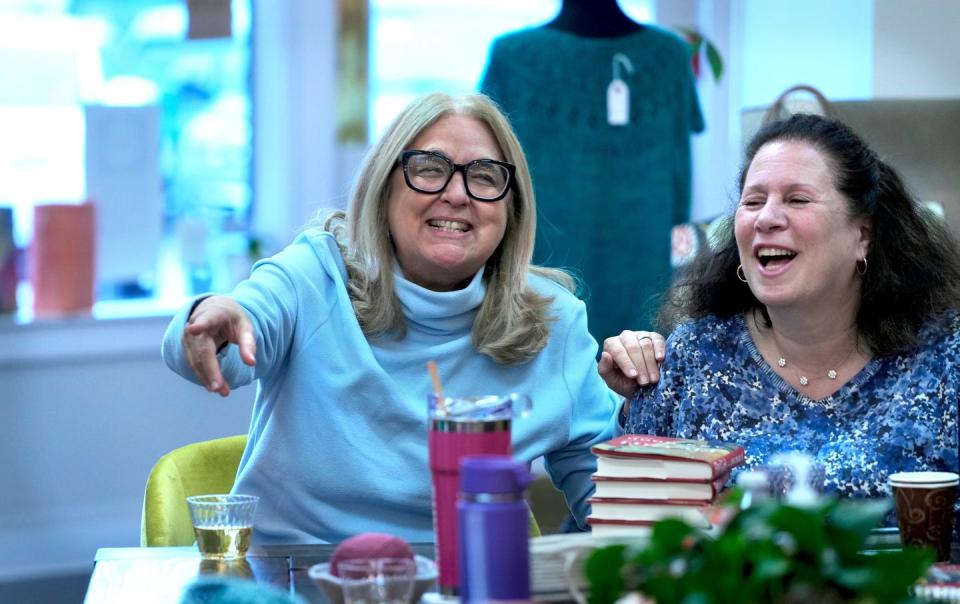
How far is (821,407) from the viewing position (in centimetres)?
196

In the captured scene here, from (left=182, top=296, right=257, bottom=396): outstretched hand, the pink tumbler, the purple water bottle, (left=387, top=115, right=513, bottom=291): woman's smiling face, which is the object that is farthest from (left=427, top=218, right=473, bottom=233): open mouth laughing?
the purple water bottle

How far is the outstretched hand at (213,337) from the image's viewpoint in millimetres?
1594

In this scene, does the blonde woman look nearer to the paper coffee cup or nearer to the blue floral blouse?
the blue floral blouse

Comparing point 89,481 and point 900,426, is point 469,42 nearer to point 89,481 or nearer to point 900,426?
point 89,481

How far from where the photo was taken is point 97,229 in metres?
4.10

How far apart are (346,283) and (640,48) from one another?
1.65 meters

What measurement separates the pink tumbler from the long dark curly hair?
91 centimetres

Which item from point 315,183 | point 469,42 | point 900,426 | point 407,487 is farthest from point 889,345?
point 469,42

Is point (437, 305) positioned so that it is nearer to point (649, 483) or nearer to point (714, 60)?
point (649, 483)

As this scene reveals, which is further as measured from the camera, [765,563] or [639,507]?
[639,507]

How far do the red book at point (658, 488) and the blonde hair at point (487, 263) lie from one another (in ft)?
1.46

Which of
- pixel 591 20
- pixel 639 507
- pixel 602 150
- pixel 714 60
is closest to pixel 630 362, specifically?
pixel 639 507

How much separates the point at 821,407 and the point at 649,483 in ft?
1.59

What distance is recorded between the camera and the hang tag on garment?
3.36m
